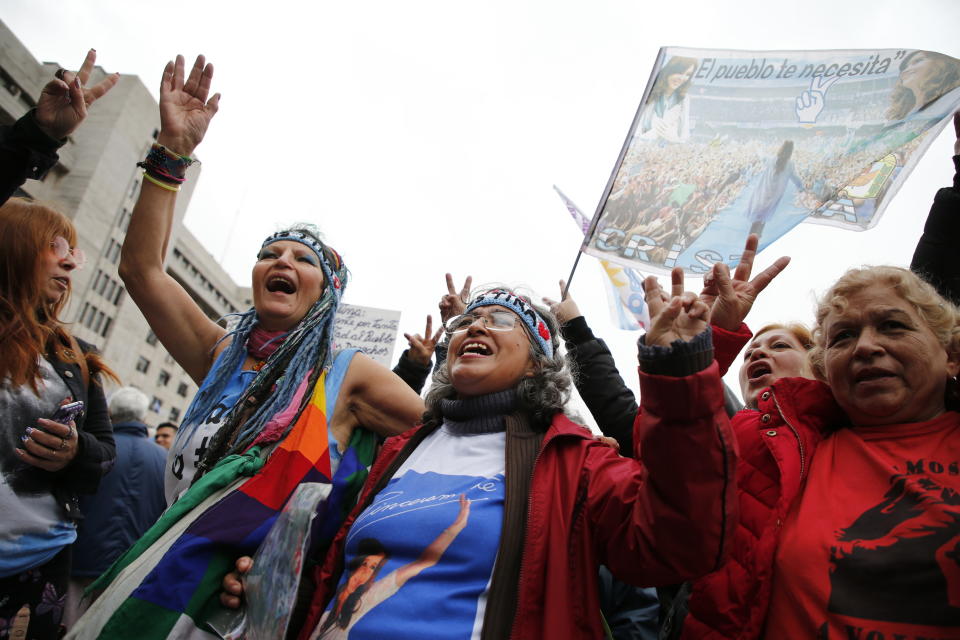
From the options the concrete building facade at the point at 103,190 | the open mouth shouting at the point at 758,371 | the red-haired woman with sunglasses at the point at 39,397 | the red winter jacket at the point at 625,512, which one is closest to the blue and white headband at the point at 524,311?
the red winter jacket at the point at 625,512

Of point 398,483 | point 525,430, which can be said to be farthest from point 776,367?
point 398,483

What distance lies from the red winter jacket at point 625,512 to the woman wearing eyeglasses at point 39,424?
1328 millimetres

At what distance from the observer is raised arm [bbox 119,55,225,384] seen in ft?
8.50

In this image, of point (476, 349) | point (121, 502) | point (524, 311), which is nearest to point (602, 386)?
point (524, 311)

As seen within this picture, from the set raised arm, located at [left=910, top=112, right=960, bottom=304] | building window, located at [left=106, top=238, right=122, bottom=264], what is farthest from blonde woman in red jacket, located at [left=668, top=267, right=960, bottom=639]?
building window, located at [left=106, top=238, right=122, bottom=264]

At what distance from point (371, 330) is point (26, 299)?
3.41 metres

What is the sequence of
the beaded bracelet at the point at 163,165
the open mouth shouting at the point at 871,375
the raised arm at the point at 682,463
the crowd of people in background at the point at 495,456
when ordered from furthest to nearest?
the beaded bracelet at the point at 163,165
the open mouth shouting at the point at 871,375
the crowd of people in background at the point at 495,456
the raised arm at the point at 682,463

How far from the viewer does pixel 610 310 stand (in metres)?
6.04

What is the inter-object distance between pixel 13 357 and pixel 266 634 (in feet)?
5.69

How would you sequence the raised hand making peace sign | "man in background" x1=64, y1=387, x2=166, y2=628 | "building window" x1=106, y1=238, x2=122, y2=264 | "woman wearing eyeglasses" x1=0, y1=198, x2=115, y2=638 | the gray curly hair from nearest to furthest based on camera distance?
the gray curly hair → "woman wearing eyeglasses" x1=0, y1=198, x2=115, y2=638 → the raised hand making peace sign → "man in background" x1=64, y1=387, x2=166, y2=628 → "building window" x1=106, y1=238, x2=122, y2=264

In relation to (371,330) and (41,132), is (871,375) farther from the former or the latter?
(371,330)

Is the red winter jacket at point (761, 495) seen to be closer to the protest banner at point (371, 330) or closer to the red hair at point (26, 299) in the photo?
the red hair at point (26, 299)

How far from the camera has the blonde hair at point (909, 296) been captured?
1.77 meters

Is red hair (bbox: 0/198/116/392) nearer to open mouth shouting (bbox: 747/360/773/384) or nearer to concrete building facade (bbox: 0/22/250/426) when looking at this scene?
open mouth shouting (bbox: 747/360/773/384)
